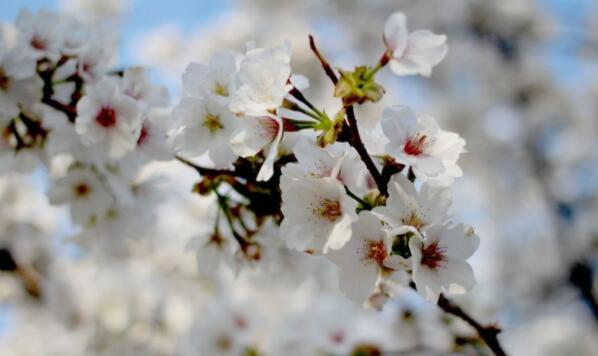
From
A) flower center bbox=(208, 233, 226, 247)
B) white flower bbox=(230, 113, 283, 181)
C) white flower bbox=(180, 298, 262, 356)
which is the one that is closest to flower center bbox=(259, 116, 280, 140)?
white flower bbox=(230, 113, 283, 181)

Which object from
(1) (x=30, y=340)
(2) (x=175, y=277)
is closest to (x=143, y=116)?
(1) (x=30, y=340)

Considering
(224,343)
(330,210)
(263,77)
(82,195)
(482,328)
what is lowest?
(224,343)

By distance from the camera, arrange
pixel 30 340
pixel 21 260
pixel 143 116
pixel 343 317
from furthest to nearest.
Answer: pixel 30 340 < pixel 21 260 < pixel 343 317 < pixel 143 116

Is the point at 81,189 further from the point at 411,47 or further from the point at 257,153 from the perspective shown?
the point at 411,47

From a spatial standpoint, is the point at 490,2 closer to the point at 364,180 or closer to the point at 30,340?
the point at 30,340

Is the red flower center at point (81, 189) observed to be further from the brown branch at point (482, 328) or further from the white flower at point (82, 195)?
the brown branch at point (482, 328)

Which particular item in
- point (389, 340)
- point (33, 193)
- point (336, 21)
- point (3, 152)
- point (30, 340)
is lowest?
point (30, 340)

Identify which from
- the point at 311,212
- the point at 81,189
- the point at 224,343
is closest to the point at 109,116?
the point at 81,189
